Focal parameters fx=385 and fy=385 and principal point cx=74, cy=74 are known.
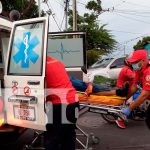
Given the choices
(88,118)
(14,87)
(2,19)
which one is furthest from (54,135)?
(88,118)

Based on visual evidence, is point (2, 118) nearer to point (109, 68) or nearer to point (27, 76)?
point (27, 76)

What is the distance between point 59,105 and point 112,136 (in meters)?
3.10

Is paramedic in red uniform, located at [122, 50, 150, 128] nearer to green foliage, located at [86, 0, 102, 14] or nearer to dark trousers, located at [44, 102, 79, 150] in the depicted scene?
dark trousers, located at [44, 102, 79, 150]

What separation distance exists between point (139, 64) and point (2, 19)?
2.09 m

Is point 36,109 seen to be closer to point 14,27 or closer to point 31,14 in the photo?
point 14,27

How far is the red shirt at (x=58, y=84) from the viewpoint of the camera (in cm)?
416

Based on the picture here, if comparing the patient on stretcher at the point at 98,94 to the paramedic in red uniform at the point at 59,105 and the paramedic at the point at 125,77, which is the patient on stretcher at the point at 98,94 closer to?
the paramedic at the point at 125,77

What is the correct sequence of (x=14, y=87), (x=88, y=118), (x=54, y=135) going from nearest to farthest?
1. (x=54, y=135)
2. (x=14, y=87)
3. (x=88, y=118)

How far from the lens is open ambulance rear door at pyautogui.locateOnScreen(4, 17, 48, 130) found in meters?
4.59

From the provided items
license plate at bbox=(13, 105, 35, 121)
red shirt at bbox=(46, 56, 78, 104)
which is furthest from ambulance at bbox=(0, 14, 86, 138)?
red shirt at bbox=(46, 56, 78, 104)

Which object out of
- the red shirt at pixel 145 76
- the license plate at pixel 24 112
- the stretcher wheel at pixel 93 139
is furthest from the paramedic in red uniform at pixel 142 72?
the license plate at pixel 24 112

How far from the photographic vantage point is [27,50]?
480cm

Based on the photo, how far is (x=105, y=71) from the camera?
1669 cm

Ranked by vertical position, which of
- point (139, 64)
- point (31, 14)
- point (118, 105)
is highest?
point (31, 14)
